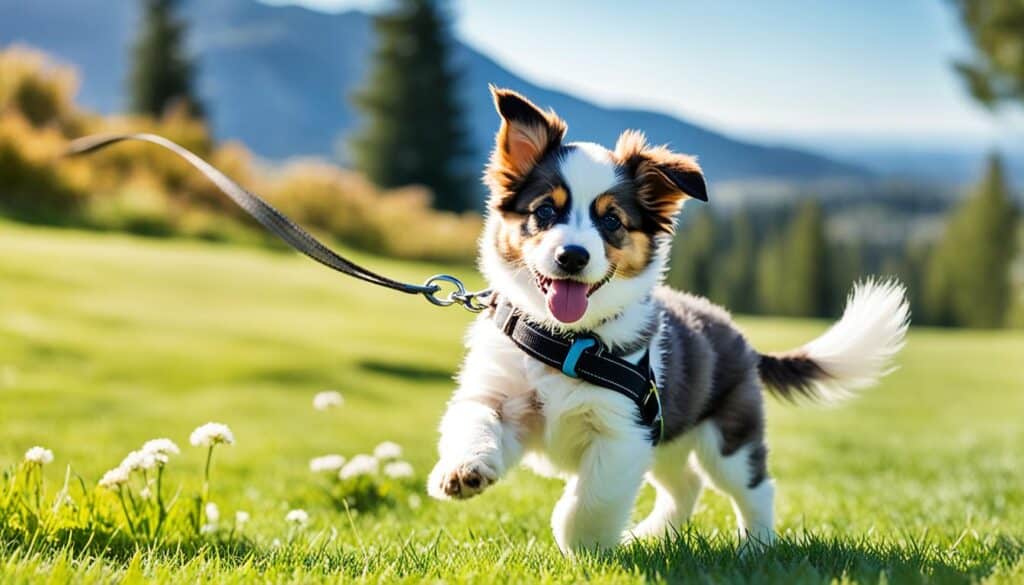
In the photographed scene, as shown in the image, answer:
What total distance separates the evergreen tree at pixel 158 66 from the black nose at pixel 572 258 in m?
42.9

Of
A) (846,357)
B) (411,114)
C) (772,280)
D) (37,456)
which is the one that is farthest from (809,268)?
(37,456)

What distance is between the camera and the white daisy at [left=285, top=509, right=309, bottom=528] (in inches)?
188

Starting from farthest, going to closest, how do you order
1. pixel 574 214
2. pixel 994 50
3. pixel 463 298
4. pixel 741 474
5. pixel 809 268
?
pixel 809 268 < pixel 994 50 < pixel 741 474 < pixel 463 298 < pixel 574 214

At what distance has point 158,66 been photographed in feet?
146

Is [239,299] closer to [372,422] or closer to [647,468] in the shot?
[372,422]

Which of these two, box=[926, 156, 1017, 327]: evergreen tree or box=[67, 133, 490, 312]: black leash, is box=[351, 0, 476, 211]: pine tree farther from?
box=[67, 133, 490, 312]: black leash

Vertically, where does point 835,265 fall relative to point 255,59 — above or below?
below

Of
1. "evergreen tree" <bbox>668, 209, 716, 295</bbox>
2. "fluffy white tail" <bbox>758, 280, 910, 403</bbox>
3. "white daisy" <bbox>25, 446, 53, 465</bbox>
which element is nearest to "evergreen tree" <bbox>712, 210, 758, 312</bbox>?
"evergreen tree" <bbox>668, 209, 716, 295</bbox>

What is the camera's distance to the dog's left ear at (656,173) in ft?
14.2

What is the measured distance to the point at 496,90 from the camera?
4.27m

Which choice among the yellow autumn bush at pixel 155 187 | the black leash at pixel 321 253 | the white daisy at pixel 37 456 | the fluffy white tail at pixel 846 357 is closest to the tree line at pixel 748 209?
the yellow autumn bush at pixel 155 187

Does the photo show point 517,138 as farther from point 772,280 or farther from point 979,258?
point 772,280

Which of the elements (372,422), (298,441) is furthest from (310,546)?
(372,422)

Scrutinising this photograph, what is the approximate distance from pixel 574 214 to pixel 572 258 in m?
0.33
